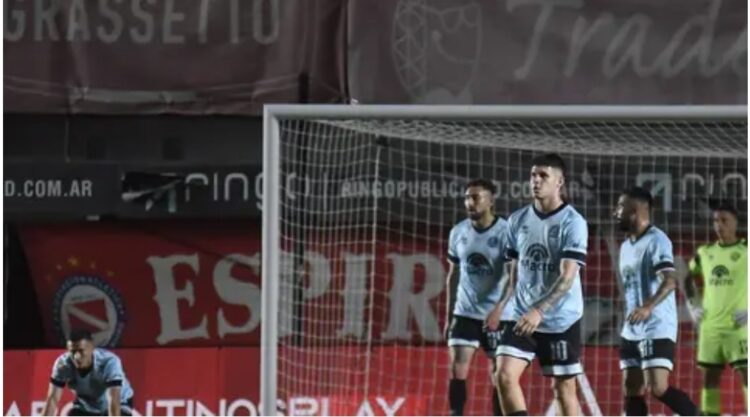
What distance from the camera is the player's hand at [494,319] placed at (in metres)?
7.55

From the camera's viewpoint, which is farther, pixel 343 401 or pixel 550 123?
pixel 343 401

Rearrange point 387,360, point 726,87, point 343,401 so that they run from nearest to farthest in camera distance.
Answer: point 343,401
point 387,360
point 726,87

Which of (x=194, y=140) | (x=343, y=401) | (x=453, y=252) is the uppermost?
(x=194, y=140)

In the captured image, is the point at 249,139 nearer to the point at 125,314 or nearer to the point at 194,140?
the point at 194,140

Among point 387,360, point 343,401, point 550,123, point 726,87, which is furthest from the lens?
point 726,87

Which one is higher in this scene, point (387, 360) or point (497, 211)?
point (497, 211)

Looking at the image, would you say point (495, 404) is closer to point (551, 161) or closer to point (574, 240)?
point (574, 240)

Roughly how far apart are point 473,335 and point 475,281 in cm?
23

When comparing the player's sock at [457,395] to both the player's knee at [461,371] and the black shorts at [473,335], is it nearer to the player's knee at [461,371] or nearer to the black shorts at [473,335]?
the player's knee at [461,371]

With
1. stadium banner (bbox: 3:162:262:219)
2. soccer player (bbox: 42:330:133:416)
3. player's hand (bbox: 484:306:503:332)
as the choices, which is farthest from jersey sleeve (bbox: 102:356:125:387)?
player's hand (bbox: 484:306:503:332)

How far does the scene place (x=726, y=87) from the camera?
33.4ft

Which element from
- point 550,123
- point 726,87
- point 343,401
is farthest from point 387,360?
point 726,87

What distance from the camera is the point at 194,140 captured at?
10.5 metres

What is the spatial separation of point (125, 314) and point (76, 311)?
27cm
